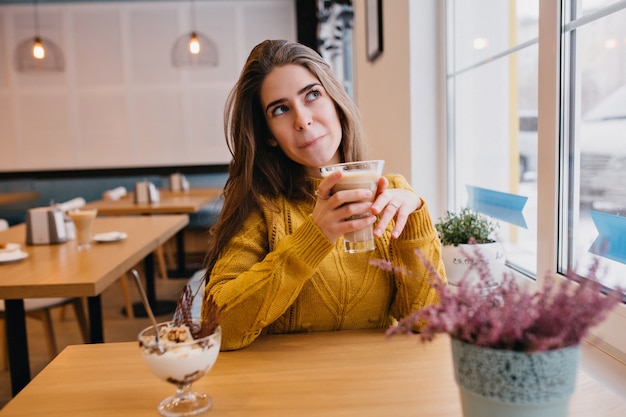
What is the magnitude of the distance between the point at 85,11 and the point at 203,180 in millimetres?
2642

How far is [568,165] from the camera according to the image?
1.49m

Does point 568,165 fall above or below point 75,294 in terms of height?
above

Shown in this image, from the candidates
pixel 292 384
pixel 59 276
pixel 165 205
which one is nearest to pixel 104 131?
pixel 165 205

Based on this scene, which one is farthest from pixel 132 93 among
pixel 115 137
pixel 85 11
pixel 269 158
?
pixel 269 158

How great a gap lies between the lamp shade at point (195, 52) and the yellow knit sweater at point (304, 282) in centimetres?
457

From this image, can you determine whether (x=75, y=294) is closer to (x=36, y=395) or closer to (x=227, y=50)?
(x=36, y=395)

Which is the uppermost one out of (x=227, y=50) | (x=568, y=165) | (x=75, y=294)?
(x=227, y=50)

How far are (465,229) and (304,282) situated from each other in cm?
72

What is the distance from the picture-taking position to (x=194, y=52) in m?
5.70

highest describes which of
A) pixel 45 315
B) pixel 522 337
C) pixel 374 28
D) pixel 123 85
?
pixel 123 85

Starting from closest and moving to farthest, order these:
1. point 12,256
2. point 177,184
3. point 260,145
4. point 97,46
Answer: point 260,145
point 12,256
point 177,184
point 97,46

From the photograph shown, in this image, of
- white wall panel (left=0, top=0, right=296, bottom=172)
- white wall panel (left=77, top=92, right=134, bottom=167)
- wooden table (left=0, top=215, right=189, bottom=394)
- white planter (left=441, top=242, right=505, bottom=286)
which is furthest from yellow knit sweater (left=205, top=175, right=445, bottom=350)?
white wall panel (left=77, top=92, right=134, bottom=167)

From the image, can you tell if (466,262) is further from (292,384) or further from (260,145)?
(292,384)

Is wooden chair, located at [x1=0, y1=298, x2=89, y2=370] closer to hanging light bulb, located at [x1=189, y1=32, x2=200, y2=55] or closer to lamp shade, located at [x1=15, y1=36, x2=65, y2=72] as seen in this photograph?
hanging light bulb, located at [x1=189, y1=32, x2=200, y2=55]
